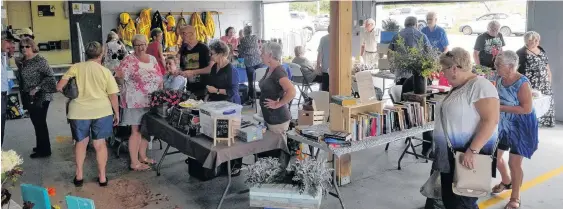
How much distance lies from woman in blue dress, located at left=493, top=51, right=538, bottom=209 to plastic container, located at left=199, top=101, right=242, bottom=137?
1.94m

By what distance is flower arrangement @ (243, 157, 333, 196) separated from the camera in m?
3.44

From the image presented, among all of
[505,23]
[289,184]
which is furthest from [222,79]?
[505,23]

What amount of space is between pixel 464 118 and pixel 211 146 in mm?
1716

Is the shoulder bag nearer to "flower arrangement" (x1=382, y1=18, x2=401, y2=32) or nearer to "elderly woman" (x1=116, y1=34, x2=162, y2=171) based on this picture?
"elderly woman" (x1=116, y1=34, x2=162, y2=171)

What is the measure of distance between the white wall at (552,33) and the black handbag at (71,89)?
6005 mm

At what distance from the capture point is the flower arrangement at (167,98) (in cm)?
459

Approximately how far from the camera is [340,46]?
4289mm

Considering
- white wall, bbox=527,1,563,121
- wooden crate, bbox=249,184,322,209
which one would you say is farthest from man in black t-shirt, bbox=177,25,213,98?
white wall, bbox=527,1,563,121

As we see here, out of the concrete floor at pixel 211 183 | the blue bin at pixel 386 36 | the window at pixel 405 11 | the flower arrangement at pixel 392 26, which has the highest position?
the window at pixel 405 11

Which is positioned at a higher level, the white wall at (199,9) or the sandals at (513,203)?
the white wall at (199,9)

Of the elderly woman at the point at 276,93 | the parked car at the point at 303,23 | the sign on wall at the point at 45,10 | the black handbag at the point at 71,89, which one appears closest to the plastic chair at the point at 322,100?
the elderly woman at the point at 276,93

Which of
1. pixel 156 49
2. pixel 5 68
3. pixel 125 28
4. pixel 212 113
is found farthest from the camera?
pixel 125 28

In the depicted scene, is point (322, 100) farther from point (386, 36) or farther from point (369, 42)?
point (369, 42)

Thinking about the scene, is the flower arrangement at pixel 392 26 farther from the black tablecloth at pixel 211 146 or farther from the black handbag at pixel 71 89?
the black handbag at pixel 71 89
